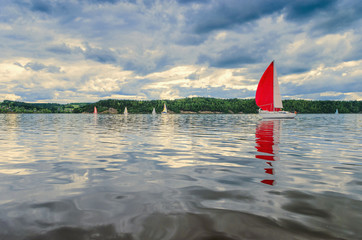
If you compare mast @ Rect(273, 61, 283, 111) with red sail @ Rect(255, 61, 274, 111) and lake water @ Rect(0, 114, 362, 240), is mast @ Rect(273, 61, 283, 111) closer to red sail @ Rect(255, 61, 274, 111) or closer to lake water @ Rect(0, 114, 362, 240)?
red sail @ Rect(255, 61, 274, 111)

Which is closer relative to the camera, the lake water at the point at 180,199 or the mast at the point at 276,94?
the lake water at the point at 180,199

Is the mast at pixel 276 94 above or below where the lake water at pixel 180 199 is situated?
above

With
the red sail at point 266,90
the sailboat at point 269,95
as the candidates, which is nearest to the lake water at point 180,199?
the sailboat at point 269,95

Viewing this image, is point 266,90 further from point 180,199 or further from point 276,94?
point 180,199

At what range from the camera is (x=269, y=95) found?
6681cm

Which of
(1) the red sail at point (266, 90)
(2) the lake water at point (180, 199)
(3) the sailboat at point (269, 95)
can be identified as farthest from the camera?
(3) the sailboat at point (269, 95)

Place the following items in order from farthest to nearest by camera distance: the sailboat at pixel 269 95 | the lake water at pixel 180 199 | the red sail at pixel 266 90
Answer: the sailboat at pixel 269 95
the red sail at pixel 266 90
the lake water at pixel 180 199

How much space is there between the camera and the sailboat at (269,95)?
2581 inches

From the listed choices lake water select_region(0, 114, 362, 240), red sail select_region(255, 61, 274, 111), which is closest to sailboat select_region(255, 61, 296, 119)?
red sail select_region(255, 61, 274, 111)

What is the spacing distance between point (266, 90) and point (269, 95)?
1694 millimetres

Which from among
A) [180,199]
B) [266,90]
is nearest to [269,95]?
[266,90]

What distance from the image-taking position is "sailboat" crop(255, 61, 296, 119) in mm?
65562

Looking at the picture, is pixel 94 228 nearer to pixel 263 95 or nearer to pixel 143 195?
pixel 143 195

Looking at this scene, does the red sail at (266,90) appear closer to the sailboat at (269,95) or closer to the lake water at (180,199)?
the sailboat at (269,95)
